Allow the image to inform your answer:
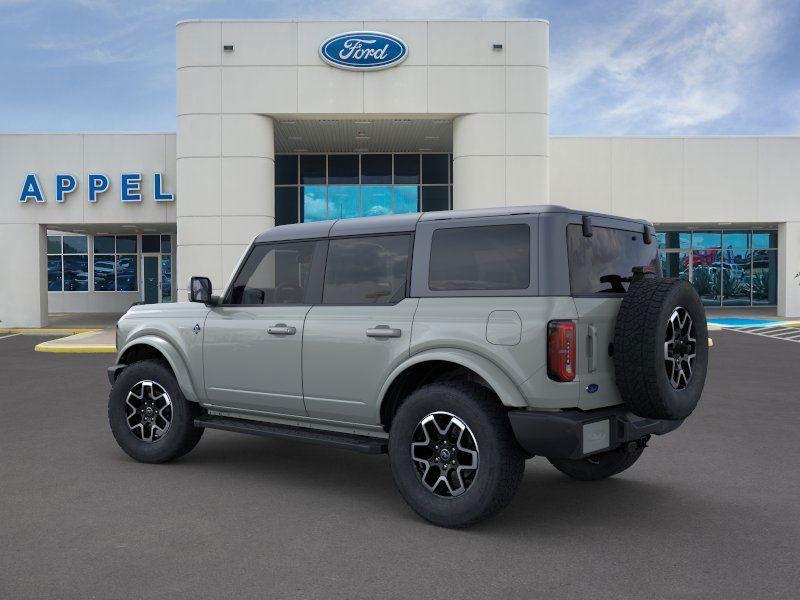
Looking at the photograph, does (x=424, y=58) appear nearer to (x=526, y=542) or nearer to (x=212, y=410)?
(x=212, y=410)

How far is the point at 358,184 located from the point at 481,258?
21315 millimetres

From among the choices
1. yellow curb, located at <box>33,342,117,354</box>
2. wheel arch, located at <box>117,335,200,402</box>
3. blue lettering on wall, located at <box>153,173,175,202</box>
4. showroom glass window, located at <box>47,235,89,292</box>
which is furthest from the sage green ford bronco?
showroom glass window, located at <box>47,235,89,292</box>

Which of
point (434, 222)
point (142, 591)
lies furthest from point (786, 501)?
point (142, 591)

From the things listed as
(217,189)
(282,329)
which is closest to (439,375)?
(282,329)

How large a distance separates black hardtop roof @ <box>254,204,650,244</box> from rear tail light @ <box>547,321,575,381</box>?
75 cm

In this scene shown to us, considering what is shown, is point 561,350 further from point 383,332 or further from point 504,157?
point 504,157

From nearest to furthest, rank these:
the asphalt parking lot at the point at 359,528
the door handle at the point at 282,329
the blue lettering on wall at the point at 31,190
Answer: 1. the asphalt parking lot at the point at 359,528
2. the door handle at the point at 282,329
3. the blue lettering on wall at the point at 31,190

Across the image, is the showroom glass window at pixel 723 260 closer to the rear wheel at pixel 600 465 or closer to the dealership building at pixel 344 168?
the dealership building at pixel 344 168

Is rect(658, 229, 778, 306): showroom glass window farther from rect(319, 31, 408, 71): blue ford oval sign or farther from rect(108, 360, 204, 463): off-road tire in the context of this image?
rect(108, 360, 204, 463): off-road tire

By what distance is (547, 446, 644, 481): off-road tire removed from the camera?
18.7 ft

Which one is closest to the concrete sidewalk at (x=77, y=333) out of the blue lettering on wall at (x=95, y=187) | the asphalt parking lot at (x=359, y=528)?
the blue lettering on wall at (x=95, y=187)

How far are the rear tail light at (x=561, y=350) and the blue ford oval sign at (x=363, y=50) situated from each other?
634 inches

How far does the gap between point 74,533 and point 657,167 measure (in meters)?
24.8

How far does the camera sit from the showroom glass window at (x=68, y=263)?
109ft
